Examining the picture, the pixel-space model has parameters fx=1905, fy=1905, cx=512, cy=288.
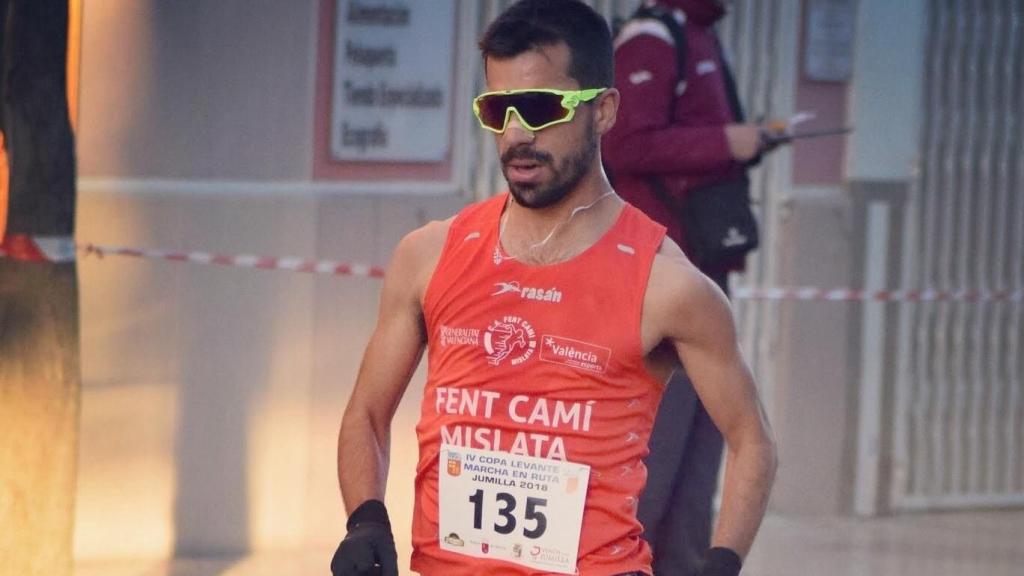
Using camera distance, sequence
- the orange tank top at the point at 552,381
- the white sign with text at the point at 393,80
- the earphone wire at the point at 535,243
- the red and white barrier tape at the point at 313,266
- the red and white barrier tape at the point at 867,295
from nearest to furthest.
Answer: the orange tank top at the point at 552,381 → the earphone wire at the point at 535,243 → the red and white barrier tape at the point at 313,266 → the white sign with text at the point at 393,80 → the red and white barrier tape at the point at 867,295

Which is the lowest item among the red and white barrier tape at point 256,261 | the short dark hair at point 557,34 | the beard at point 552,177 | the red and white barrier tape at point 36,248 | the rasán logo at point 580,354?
the red and white barrier tape at point 256,261

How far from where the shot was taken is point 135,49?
23.2 ft

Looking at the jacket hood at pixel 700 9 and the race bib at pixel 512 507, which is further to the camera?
the jacket hood at pixel 700 9

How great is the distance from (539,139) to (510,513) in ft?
2.17

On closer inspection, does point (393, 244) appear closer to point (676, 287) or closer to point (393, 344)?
point (393, 344)

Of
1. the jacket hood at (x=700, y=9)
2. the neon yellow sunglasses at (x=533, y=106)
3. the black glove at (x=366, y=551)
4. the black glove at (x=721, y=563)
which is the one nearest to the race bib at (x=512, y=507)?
the black glove at (x=366, y=551)

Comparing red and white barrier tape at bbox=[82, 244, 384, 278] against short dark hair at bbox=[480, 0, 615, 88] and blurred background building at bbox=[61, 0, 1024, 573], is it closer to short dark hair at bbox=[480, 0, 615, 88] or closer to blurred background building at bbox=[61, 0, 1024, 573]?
blurred background building at bbox=[61, 0, 1024, 573]

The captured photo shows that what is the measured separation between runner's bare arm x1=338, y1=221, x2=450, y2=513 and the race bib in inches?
7.3

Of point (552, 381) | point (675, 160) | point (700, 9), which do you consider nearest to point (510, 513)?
point (552, 381)

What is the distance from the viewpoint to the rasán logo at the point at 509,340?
3332 millimetres

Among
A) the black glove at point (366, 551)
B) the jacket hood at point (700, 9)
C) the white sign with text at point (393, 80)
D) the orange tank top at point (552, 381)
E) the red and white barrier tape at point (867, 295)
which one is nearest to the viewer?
the black glove at point (366, 551)

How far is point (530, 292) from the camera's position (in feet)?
11.1

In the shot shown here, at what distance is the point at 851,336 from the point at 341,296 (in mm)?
2614

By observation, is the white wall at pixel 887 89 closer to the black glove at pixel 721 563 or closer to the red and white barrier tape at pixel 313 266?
the red and white barrier tape at pixel 313 266
